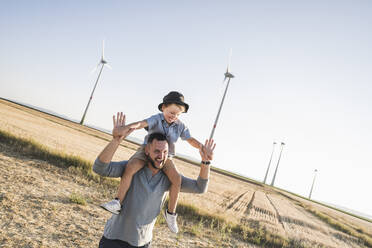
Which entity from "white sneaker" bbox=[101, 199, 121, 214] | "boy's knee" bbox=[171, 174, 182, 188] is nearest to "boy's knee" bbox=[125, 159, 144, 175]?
"white sneaker" bbox=[101, 199, 121, 214]

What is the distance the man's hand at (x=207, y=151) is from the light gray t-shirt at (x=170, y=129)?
1.61 ft

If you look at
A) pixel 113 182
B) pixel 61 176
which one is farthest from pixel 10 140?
pixel 113 182

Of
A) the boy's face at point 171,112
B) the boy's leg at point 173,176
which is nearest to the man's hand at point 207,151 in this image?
the boy's leg at point 173,176

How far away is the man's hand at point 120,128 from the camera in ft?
6.91

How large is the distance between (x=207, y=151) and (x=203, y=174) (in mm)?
258

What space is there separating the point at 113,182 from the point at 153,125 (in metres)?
7.63

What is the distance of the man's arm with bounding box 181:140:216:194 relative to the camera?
8.48 ft

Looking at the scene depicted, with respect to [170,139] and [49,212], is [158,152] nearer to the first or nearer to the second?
[170,139]

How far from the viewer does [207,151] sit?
2625 mm

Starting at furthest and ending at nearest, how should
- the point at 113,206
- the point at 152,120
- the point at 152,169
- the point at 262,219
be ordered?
the point at 262,219 → the point at 152,120 → the point at 152,169 → the point at 113,206

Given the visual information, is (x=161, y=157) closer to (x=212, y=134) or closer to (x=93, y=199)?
(x=93, y=199)

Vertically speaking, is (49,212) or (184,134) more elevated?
(184,134)

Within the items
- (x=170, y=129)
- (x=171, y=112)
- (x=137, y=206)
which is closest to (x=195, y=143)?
(x=170, y=129)

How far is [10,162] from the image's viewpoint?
8.58m
